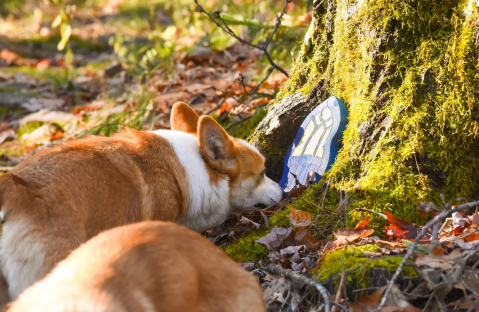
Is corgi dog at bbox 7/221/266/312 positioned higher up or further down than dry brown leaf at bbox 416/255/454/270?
further down

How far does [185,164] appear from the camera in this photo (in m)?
3.81

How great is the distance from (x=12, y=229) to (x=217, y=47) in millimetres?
5771

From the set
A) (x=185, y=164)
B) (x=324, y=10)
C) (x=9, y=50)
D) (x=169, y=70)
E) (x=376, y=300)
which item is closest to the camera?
→ (x=376, y=300)

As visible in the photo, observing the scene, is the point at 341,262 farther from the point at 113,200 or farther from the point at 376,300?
the point at 113,200

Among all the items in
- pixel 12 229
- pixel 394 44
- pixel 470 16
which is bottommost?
pixel 12 229

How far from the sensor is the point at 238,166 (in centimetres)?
408

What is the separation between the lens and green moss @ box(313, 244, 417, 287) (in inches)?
104

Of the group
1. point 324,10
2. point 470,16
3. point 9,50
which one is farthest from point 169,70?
point 9,50

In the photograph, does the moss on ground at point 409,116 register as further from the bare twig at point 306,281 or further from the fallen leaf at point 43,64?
the fallen leaf at point 43,64

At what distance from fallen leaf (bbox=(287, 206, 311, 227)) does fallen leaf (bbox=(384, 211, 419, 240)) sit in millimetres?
545

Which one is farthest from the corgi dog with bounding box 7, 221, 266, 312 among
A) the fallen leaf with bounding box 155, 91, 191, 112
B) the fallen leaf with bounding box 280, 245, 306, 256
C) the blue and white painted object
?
the fallen leaf with bounding box 155, 91, 191, 112

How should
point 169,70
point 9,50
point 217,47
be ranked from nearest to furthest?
point 169,70 → point 217,47 → point 9,50

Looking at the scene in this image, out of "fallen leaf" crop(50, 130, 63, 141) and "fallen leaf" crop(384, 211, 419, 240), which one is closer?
"fallen leaf" crop(384, 211, 419, 240)

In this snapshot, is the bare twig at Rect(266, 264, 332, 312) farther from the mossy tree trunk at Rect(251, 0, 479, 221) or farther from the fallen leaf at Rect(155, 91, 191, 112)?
the fallen leaf at Rect(155, 91, 191, 112)
